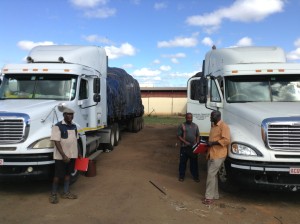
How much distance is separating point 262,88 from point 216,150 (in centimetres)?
228

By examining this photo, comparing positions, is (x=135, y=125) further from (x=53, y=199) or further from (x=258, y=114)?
(x=258, y=114)

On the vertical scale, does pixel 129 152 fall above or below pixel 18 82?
below

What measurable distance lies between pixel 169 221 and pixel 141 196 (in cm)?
157

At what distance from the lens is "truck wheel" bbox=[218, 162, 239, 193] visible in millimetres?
7555

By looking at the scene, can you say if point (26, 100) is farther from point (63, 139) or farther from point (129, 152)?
point (129, 152)

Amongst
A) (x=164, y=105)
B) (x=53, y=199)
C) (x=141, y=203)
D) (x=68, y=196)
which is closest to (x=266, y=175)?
(x=141, y=203)

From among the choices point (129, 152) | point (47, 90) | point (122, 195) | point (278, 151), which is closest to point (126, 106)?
point (129, 152)

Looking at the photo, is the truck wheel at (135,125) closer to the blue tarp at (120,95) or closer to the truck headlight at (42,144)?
the blue tarp at (120,95)

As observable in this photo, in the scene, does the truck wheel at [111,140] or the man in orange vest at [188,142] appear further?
the truck wheel at [111,140]

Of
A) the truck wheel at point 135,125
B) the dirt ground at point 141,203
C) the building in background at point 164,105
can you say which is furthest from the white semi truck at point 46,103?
the building in background at point 164,105

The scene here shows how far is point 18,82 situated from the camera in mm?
9039

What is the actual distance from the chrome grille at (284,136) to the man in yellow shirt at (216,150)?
0.80 m

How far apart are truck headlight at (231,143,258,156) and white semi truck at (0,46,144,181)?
11.9 feet

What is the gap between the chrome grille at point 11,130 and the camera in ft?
23.8
